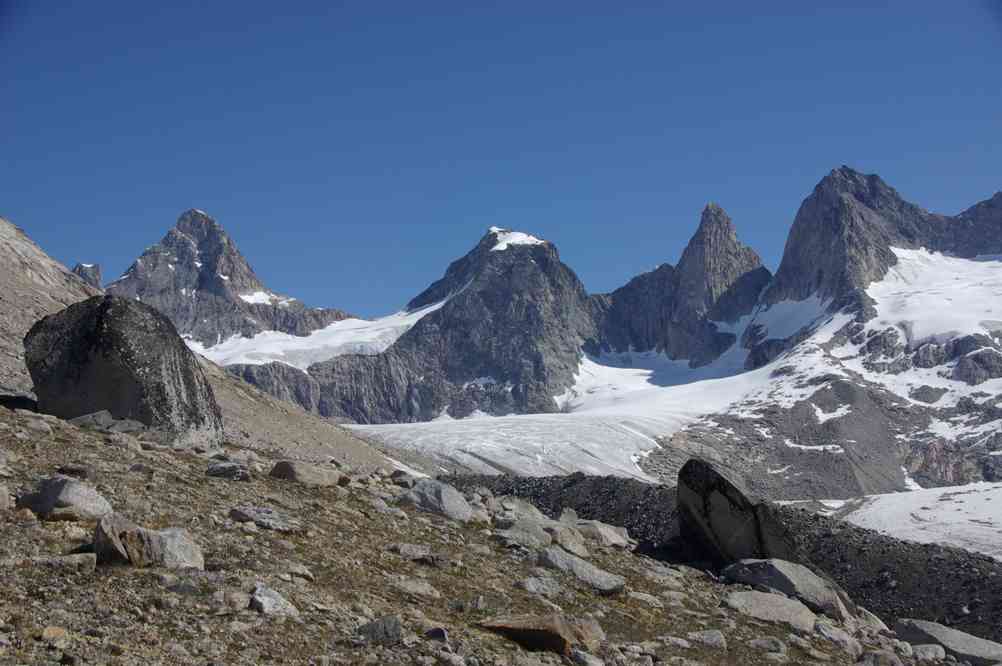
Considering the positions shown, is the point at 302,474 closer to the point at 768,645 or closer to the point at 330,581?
the point at 330,581

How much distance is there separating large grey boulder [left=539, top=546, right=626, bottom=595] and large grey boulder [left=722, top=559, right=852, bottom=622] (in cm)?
473

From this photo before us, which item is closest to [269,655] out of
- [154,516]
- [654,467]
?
[154,516]

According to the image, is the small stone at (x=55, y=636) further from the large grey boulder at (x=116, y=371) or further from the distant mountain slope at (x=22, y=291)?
the distant mountain slope at (x=22, y=291)

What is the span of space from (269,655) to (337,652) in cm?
84

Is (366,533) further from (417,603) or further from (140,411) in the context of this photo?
(140,411)

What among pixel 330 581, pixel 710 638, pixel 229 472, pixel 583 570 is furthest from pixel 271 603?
pixel 710 638

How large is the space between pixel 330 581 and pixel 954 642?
51.1 feet

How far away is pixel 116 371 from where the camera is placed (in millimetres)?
23328

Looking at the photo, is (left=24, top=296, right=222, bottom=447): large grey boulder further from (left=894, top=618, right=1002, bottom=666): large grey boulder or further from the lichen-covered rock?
(left=894, top=618, right=1002, bottom=666): large grey boulder

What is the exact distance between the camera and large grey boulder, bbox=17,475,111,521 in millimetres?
12664

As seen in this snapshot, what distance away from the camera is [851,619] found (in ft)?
66.9

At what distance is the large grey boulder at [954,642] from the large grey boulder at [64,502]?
17457 millimetres

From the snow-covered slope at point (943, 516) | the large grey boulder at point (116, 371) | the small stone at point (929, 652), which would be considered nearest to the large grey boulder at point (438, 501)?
the large grey boulder at point (116, 371)

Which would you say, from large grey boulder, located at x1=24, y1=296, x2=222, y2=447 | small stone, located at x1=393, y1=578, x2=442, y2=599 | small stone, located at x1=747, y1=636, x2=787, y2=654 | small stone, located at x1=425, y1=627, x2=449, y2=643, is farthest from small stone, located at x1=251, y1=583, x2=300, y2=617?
large grey boulder, located at x1=24, y1=296, x2=222, y2=447
